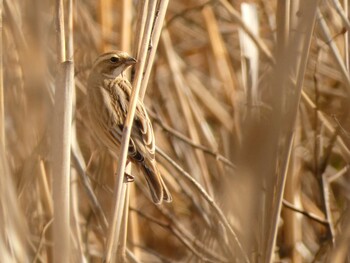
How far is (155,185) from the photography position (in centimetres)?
242

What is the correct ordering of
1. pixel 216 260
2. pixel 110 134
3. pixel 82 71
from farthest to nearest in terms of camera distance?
pixel 82 71 < pixel 216 260 < pixel 110 134

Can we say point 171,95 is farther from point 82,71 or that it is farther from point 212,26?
point 82,71

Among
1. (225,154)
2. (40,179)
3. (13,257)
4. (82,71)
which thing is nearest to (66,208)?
(13,257)

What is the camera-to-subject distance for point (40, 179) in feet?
8.91

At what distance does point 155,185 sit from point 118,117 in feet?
0.98

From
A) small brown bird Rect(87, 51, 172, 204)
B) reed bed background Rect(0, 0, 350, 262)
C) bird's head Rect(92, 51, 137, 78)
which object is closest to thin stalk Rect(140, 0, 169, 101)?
reed bed background Rect(0, 0, 350, 262)

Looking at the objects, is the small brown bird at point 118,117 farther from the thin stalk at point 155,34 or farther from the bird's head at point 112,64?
the thin stalk at point 155,34

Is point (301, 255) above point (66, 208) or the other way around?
the other way around

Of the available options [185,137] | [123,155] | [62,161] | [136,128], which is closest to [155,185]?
[136,128]

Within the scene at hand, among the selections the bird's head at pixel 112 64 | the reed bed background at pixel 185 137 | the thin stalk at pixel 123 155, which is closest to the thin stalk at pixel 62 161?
the reed bed background at pixel 185 137

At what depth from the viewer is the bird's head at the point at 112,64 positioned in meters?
2.60

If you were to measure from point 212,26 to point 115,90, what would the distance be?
1.40m

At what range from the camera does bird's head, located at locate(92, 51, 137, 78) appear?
2596 mm

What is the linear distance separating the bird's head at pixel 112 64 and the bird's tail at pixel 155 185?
377 millimetres
